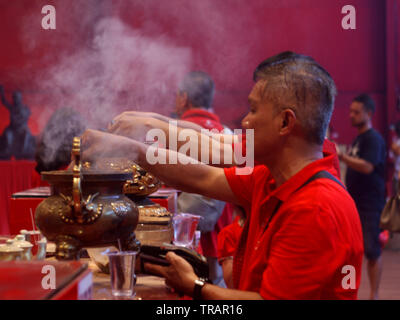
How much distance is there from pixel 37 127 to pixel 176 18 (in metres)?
2.70

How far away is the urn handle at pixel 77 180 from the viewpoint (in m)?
1.56

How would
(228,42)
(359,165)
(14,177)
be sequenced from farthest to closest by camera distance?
(228,42) < (14,177) < (359,165)

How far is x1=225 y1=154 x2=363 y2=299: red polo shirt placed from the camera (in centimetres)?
135

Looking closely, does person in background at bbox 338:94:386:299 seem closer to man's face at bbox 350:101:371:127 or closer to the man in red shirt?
man's face at bbox 350:101:371:127

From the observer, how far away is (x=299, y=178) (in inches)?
60.9

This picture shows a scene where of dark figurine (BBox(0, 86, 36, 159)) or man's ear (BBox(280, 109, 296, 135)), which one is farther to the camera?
dark figurine (BBox(0, 86, 36, 159))

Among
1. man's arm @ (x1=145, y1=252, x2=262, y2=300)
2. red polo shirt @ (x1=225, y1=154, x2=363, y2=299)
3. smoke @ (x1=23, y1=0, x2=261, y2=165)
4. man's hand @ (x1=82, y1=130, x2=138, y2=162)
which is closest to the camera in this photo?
red polo shirt @ (x1=225, y1=154, x2=363, y2=299)

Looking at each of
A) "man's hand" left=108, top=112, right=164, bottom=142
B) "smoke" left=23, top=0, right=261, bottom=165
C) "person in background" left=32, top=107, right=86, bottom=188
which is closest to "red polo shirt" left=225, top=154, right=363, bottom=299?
"man's hand" left=108, top=112, right=164, bottom=142

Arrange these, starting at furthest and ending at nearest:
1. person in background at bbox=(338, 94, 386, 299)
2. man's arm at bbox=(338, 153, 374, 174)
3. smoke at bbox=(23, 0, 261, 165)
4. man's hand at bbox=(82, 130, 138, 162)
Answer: smoke at bbox=(23, 0, 261, 165) → man's arm at bbox=(338, 153, 374, 174) → person in background at bbox=(338, 94, 386, 299) → man's hand at bbox=(82, 130, 138, 162)

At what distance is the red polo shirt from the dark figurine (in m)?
5.27

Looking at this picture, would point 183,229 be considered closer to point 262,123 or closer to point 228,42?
point 262,123

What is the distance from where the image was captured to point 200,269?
5.52ft

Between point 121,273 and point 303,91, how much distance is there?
0.77 metres

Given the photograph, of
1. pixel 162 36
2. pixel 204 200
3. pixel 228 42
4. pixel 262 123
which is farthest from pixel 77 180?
pixel 228 42
